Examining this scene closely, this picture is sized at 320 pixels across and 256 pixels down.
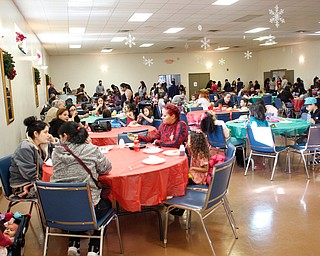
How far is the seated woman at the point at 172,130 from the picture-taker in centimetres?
439

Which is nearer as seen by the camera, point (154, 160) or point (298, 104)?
point (154, 160)

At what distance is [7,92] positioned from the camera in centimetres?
550

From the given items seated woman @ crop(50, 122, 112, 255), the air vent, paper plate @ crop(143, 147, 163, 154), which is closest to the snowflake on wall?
the air vent

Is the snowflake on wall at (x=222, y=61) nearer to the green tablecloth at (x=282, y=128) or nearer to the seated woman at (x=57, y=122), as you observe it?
the green tablecloth at (x=282, y=128)

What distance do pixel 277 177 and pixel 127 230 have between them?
2748 millimetres

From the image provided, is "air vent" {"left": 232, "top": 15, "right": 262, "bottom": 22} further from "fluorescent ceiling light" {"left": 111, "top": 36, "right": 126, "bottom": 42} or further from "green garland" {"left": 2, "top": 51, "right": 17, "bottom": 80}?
"green garland" {"left": 2, "top": 51, "right": 17, "bottom": 80}

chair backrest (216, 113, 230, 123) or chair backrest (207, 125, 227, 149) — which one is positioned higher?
chair backrest (216, 113, 230, 123)

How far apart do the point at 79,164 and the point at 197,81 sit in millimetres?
18513

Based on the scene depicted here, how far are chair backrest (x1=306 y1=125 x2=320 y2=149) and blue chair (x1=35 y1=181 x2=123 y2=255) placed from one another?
3.59 meters

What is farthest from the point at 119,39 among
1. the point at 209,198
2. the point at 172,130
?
the point at 209,198

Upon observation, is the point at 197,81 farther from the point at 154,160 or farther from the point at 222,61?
the point at 154,160

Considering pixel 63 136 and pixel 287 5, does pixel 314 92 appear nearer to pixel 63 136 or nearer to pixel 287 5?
pixel 287 5

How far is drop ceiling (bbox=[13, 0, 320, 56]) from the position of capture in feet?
24.8

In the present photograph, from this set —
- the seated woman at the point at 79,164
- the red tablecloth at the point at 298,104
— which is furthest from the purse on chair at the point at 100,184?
the red tablecloth at the point at 298,104
